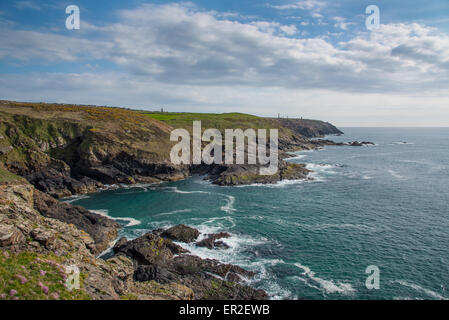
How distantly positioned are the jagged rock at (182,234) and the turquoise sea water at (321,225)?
7.39 ft

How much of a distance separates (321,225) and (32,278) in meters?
39.9

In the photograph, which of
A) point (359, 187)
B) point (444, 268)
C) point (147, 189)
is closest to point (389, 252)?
point (444, 268)

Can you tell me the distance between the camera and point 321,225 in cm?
4475

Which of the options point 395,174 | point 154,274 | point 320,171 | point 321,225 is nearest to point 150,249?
point 154,274

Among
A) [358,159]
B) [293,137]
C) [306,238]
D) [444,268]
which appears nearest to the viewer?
[444,268]

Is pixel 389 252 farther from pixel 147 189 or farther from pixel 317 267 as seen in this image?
pixel 147 189

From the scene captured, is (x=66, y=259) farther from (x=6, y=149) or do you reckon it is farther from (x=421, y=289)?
(x=6, y=149)

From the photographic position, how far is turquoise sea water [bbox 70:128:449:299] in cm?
2935

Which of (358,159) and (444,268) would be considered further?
(358,159)

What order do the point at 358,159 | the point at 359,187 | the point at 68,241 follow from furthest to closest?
the point at 358,159, the point at 359,187, the point at 68,241

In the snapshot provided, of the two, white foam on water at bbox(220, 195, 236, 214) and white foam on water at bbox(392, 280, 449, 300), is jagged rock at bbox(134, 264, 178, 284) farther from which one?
white foam on water at bbox(220, 195, 236, 214)

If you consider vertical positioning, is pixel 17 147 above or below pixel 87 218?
above

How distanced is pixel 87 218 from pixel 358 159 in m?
110

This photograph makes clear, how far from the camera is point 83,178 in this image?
235 feet
